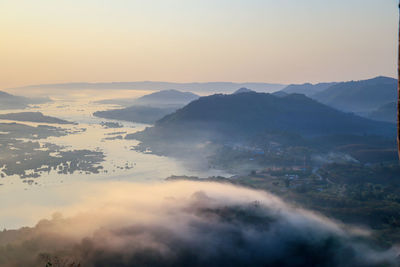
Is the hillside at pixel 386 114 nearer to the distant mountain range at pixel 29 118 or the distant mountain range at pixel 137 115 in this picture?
the distant mountain range at pixel 137 115

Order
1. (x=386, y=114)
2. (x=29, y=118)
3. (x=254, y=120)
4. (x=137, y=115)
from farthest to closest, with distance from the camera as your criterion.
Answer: (x=137, y=115), (x=386, y=114), (x=29, y=118), (x=254, y=120)

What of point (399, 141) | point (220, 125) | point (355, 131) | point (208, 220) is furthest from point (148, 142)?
point (399, 141)

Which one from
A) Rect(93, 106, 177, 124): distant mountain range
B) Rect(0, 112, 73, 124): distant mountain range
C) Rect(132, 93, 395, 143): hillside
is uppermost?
Rect(132, 93, 395, 143): hillside

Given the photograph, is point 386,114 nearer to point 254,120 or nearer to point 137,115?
point 254,120

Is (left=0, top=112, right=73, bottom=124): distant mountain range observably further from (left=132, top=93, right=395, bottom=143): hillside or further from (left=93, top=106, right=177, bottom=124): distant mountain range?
(left=132, top=93, right=395, bottom=143): hillside

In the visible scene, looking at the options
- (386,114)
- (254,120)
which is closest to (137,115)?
(254,120)

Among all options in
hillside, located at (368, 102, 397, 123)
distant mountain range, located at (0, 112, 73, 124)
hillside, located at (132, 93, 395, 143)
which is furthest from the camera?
hillside, located at (368, 102, 397, 123)

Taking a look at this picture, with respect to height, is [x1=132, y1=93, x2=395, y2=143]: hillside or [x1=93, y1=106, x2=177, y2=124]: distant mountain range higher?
[x1=132, y1=93, x2=395, y2=143]: hillside

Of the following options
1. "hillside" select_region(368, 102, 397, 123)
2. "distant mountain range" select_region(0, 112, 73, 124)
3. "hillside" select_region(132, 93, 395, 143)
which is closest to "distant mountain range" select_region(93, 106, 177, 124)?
"distant mountain range" select_region(0, 112, 73, 124)

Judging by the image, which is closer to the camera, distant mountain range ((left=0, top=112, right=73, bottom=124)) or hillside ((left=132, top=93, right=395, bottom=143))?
hillside ((left=132, top=93, right=395, bottom=143))

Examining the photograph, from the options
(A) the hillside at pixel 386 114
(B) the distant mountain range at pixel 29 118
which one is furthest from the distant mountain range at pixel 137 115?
(A) the hillside at pixel 386 114
